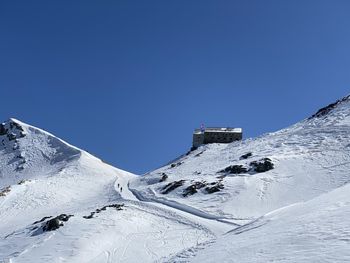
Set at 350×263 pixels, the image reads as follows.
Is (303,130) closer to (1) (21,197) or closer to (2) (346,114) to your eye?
(2) (346,114)

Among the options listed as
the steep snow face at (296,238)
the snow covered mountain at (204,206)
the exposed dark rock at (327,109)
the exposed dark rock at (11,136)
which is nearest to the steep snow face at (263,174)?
the snow covered mountain at (204,206)

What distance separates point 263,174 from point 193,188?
7.42 meters

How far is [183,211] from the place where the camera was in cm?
4047

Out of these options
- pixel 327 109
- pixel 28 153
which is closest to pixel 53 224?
pixel 327 109

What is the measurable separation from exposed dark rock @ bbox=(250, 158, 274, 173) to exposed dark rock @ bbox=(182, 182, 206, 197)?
6571mm

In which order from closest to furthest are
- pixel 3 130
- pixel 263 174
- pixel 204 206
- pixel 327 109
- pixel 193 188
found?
pixel 204 206 → pixel 193 188 → pixel 263 174 → pixel 327 109 → pixel 3 130

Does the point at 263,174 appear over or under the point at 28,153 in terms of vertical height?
under

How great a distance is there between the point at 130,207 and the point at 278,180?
1439cm

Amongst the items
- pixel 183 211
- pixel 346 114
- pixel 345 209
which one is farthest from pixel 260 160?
pixel 345 209

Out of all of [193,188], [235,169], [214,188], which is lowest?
[214,188]

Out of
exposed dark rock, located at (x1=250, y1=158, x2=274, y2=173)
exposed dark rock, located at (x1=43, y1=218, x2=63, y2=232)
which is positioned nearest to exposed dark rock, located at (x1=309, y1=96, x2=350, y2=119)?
exposed dark rock, located at (x1=250, y1=158, x2=274, y2=173)

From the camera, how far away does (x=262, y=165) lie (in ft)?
169

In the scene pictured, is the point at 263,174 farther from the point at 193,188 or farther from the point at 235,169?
the point at 193,188

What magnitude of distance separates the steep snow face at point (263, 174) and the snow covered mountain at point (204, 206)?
0.42ft
